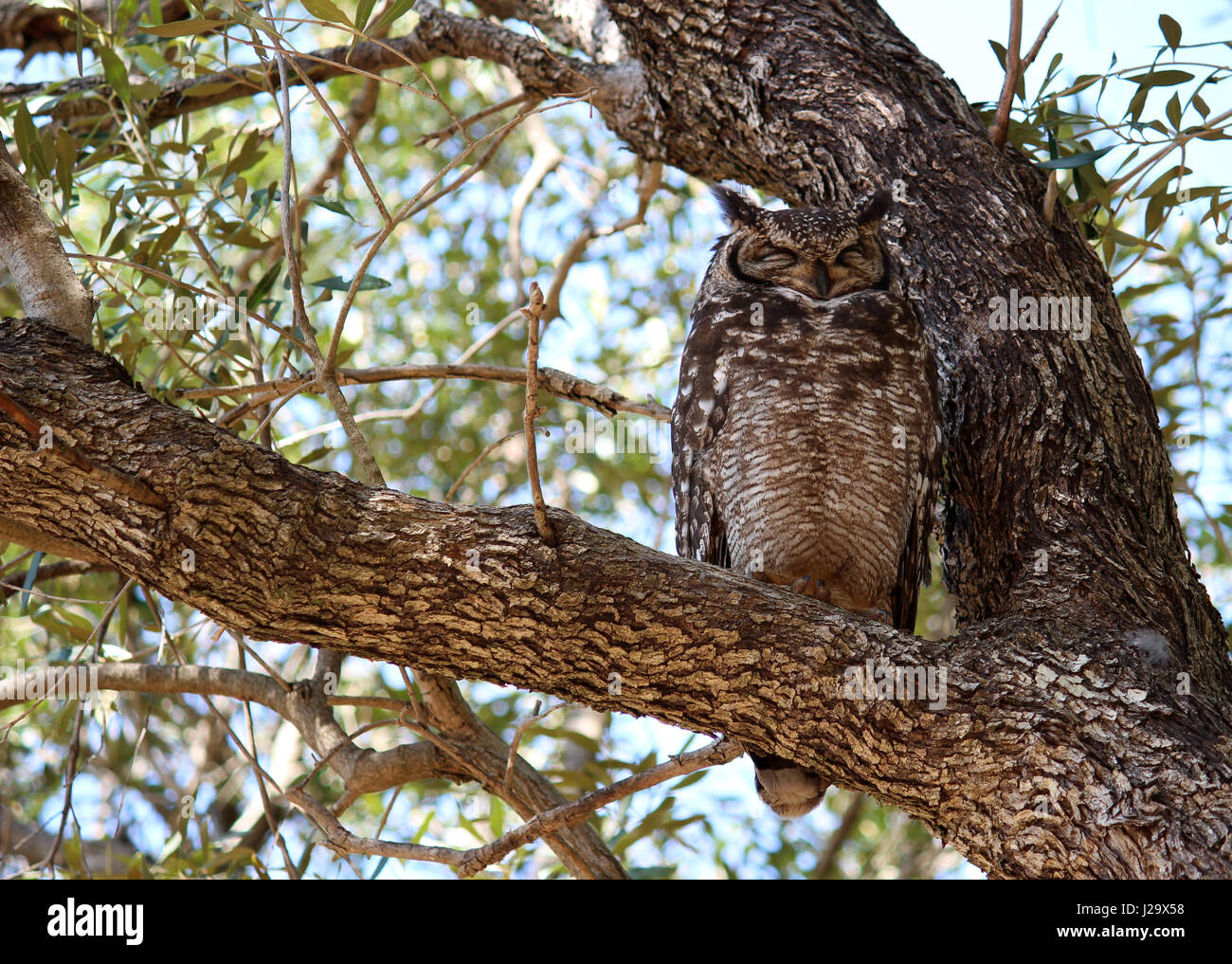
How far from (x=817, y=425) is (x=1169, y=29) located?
1338 millimetres

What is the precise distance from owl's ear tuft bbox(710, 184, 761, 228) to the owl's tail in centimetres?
172

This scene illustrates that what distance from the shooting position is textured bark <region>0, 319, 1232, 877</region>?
2.06 meters

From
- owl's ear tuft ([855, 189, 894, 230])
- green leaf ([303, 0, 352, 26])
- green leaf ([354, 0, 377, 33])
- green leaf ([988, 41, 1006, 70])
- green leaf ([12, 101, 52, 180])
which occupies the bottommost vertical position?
green leaf ([303, 0, 352, 26])

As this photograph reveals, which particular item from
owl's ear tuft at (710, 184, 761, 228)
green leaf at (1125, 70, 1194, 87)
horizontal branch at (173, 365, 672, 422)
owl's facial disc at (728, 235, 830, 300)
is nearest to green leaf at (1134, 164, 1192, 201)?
green leaf at (1125, 70, 1194, 87)

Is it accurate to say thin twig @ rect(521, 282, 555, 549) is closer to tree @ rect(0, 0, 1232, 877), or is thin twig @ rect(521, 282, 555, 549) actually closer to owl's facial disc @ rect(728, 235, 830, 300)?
tree @ rect(0, 0, 1232, 877)

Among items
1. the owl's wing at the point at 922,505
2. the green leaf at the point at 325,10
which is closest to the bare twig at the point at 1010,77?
the owl's wing at the point at 922,505

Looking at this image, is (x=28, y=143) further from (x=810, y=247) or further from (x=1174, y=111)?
(x=1174, y=111)

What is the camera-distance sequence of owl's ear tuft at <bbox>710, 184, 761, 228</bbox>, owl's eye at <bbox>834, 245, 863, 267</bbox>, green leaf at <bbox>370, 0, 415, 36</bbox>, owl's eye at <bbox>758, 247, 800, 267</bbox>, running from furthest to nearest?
owl's ear tuft at <bbox>710, 184, 761, 228</bbox>
owl's eye at <bbox>758, 247, 800, 267</bbox>
owl's eye at <bbox>834, 245, 863, 267</bbox>
green leaf at <bbox>370, 0, 415, 36</bbox>

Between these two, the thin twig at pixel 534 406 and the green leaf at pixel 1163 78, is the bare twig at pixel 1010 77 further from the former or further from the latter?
the thin twig at pixel 534 406

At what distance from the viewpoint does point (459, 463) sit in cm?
666

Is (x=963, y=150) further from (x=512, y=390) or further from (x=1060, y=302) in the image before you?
(x=512, y=390)
